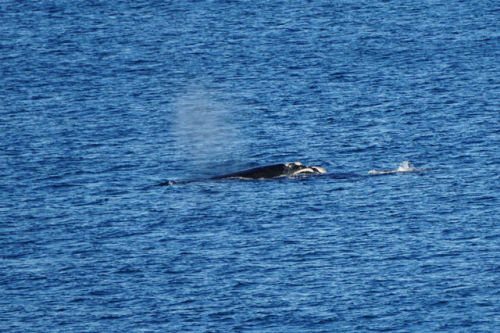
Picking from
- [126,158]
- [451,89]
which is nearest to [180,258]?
[126,158]

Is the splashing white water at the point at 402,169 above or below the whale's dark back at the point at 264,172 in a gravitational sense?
below

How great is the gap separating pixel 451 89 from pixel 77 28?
59.4 m

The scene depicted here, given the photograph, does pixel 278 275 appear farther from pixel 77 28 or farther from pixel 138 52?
pixel 77 28

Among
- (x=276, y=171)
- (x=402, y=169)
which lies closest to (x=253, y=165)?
(x=276, y=171)

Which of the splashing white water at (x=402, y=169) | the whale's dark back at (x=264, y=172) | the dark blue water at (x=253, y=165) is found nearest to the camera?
the dark blue water at (x=253, y=165)

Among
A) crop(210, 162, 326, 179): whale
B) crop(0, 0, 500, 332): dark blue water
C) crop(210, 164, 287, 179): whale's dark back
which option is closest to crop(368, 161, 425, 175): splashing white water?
crop(0, 0, 500, 332): dark blue water

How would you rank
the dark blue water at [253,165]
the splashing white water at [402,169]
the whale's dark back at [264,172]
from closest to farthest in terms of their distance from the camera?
the dark blue water at [253,165], the whale's dark back at [264,172], the splashing white water at [402,169]

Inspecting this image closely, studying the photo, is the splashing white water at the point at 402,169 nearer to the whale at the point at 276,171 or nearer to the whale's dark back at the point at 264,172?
the whale at the point at 276,171

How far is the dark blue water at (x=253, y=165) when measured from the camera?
7819cm

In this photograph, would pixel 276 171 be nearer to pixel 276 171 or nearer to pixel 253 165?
pixel 276 171

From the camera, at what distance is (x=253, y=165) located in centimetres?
10888

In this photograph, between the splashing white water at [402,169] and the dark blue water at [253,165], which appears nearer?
the dark blue water at [253,165]

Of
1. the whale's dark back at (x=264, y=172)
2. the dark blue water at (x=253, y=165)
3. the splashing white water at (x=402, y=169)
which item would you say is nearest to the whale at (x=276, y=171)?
the whale's dark back at (x=264, y=172)

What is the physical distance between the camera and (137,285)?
81.5 metres
